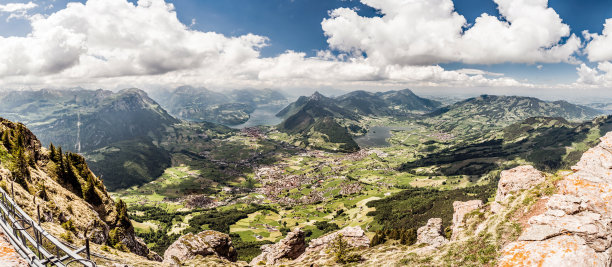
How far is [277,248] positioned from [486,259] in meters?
65.8

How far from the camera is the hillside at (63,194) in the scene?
36.8 m

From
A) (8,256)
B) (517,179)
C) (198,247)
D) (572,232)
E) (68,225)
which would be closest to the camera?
(8,256)

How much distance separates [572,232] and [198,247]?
76.4 m

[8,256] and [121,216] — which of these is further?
[121,216]

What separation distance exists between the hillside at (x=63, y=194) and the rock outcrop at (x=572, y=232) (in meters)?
48.0

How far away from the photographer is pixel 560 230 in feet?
90.2

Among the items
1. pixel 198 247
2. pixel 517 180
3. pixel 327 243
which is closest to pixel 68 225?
pixel 198 247

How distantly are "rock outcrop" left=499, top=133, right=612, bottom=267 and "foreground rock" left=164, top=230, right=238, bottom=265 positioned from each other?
68.2 meters

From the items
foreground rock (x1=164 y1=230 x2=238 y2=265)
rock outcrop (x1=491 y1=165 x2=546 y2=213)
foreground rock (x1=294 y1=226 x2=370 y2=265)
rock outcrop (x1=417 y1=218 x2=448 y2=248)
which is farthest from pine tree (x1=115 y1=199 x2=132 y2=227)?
rock outcrop (x1=491 y1=165 x2=546 y2=213)

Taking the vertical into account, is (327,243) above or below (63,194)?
below

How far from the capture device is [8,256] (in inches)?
598

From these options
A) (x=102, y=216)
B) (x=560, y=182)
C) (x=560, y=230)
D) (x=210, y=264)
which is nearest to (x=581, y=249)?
(x=560, y=230)

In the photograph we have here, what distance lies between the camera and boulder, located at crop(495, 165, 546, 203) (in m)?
53.1

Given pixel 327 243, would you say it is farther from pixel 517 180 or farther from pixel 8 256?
pixel 8 256
